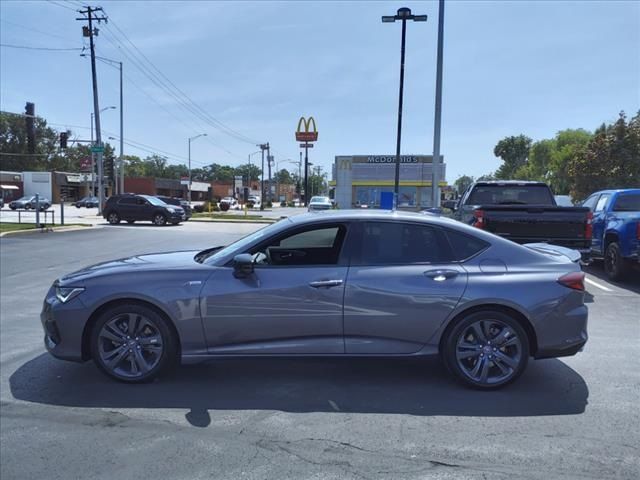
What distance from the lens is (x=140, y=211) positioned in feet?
96.8

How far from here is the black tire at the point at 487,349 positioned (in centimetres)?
430

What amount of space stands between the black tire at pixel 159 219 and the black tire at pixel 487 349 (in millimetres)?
26780

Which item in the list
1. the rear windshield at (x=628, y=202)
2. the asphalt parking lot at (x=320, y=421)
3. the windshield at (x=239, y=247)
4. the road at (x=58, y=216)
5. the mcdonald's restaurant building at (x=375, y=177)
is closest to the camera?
the asphalt parking lot at (x=320, y=421)

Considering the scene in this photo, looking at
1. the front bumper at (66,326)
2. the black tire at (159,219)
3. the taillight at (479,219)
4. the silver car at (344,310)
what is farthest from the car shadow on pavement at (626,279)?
the black tire at (159,219)

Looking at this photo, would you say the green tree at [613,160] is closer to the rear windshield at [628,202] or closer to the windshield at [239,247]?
the rear windshield at [628,202]

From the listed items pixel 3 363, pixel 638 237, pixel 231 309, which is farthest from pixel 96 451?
pixel 638 237

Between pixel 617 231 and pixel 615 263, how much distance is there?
0.68m

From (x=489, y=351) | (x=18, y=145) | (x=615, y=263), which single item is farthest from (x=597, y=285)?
(x=18, y=145)

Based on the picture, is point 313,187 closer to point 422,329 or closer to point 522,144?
point 522,144

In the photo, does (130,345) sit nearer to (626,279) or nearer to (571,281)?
(571,281)

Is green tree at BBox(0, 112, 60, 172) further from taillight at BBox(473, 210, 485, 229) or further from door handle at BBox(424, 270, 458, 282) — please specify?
door handle at BBox(424, 270, 458, 282)

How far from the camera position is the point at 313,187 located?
125 meters

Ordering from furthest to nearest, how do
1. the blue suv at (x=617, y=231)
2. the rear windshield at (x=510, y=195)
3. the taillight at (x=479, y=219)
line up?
the rear windshield at (x=510, y=195) < the blue suv at (x=617, y=231) < the taillight at (x=479, y=219)

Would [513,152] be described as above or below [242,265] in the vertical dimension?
above
